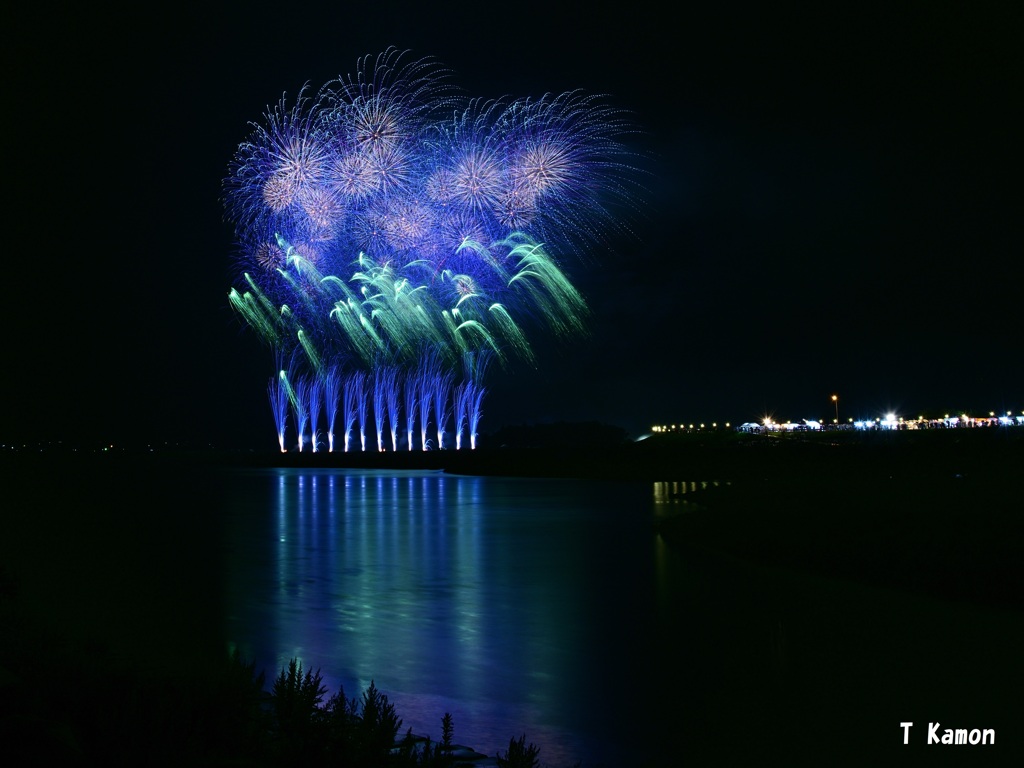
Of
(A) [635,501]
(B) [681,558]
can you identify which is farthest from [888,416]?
(B) [681,558]

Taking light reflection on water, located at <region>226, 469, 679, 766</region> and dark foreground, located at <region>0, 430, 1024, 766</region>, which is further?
light reflection on water, located at <region>226, 469, 679, 766</region>

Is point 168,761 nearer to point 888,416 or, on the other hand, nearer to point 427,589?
point 427,589

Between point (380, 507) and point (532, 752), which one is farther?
point (380, 507)

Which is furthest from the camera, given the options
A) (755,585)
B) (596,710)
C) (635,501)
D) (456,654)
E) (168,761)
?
(635,501)

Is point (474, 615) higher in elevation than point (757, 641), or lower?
→ lower

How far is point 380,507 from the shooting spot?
32594 millimetres

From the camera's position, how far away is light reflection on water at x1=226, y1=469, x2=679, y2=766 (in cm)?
756

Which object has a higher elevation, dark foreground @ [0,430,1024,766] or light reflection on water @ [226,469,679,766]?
dark foreground @ [0,430,1024,766]

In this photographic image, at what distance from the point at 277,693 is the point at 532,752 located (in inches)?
90.5

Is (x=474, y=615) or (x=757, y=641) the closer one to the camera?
(x=757, y=641)

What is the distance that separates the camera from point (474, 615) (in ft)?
38.9

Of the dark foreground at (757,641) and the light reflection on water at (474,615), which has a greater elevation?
the dark foreground at (757,641)

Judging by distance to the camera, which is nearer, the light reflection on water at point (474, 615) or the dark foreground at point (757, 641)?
the dark foreground at point (757, 641)

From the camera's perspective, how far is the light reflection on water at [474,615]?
24.8ft
